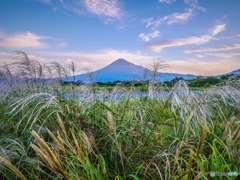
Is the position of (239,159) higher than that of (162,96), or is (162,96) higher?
(162,96)

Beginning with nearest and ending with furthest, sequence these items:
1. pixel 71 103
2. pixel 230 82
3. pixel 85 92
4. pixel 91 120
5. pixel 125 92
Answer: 1. pixel 91 120
2. pixel 71 103
3. pixel 85 92
4. pixel 125 92
5. pixel 230 82

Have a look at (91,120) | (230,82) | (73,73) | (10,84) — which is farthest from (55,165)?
(230,82)

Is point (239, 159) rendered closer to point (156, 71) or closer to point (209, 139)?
point (209, 139)

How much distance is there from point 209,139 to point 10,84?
3.70 m

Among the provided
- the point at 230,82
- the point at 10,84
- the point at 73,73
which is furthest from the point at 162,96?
the point at 10,84

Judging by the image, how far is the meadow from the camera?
2.35 m

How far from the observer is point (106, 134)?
10.4 ft

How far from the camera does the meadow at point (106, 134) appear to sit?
2.35 metres

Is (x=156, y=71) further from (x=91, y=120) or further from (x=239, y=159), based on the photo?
(x=239, y=159)

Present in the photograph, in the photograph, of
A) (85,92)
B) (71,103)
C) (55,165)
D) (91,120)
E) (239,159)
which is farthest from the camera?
(85,92)

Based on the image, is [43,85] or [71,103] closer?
[71,103]

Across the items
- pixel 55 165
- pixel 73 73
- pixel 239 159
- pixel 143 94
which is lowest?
pixel 239 159

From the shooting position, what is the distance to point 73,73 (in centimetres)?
425

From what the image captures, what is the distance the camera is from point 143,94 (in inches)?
175
